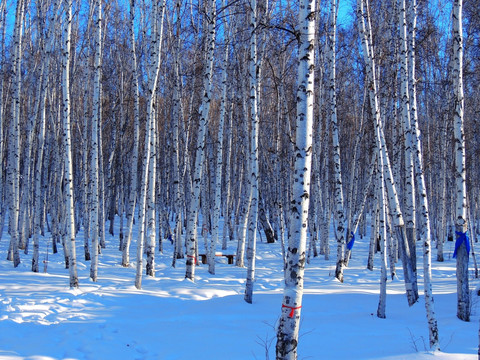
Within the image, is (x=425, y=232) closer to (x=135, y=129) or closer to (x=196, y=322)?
(x=196, y=322)

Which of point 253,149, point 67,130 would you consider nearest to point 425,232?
point 253,149

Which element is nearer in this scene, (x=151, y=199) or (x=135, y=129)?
(x=151, y=199)

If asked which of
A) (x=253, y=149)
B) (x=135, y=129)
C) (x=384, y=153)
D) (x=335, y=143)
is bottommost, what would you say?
(x=384, y=153)

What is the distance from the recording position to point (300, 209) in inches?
164

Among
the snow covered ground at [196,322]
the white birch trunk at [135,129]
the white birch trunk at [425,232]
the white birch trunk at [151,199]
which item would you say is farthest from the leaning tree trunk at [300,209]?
the white birch trunk at [135,129]

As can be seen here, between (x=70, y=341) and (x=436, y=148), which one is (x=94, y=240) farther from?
(x=436, y=148)

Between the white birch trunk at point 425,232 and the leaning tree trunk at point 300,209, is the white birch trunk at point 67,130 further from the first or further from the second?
the white birch trunk at point 425,232

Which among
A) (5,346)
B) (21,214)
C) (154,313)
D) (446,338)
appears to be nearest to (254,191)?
(154,313)

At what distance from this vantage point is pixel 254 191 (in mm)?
7836

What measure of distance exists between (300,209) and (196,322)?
336 cm

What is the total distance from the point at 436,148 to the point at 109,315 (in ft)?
56.8

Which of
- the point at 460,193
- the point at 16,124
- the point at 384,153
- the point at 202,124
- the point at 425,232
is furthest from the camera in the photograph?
the point at 16,124

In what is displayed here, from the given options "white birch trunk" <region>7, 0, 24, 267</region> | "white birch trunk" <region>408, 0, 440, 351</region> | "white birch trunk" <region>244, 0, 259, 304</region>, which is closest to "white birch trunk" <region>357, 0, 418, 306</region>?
"white birch trunk" <region>408, 0, 440, 351</region>

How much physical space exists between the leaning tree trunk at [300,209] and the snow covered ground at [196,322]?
694mm
